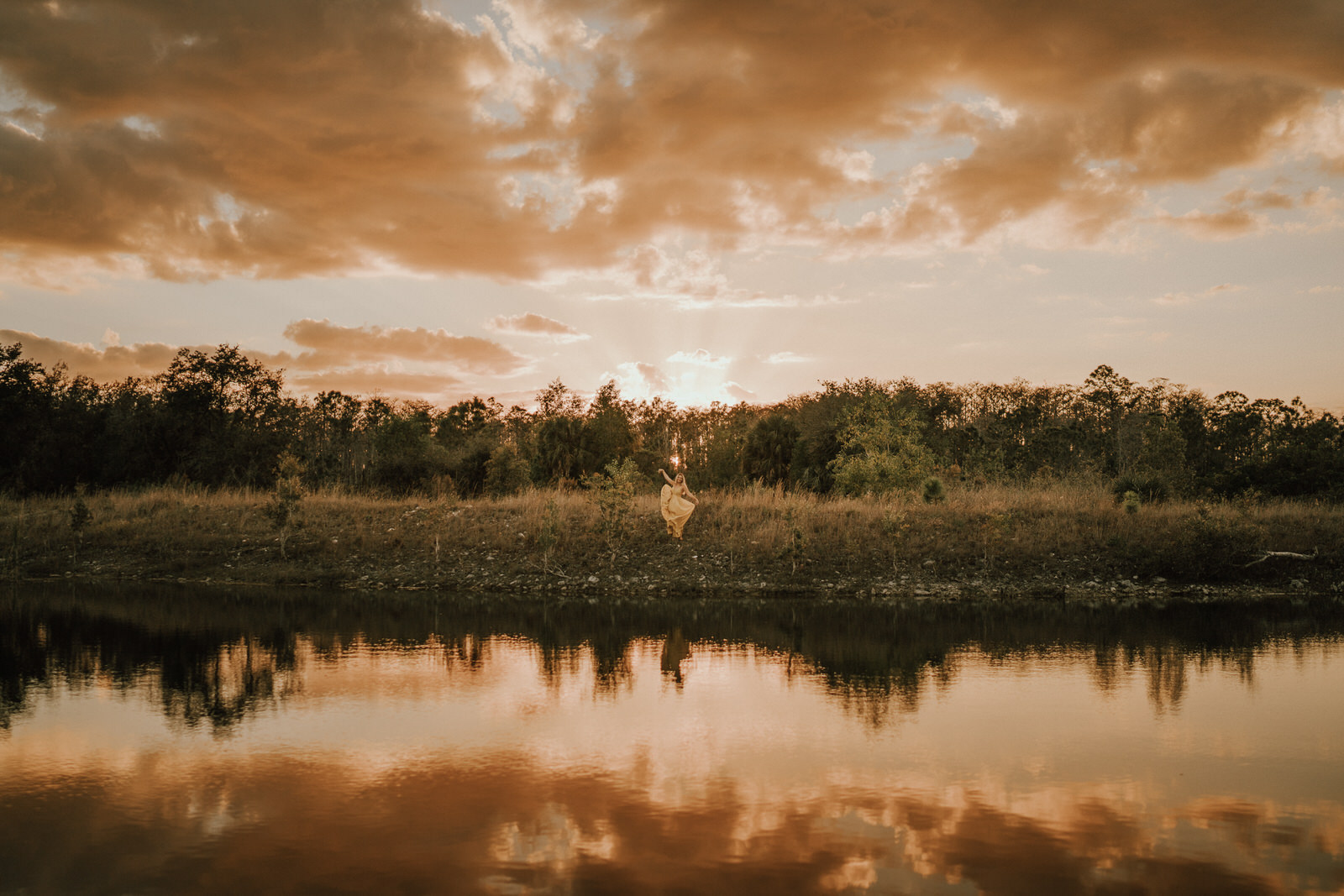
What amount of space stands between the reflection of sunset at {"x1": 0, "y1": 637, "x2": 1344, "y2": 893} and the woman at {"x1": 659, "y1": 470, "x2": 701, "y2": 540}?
1325 centimetres

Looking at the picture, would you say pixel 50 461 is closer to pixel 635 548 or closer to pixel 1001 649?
pixel 635 548

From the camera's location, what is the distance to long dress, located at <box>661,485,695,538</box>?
25.2 m

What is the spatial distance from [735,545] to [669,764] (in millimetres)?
17227

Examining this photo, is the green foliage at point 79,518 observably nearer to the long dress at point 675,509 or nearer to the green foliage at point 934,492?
the long dress at point 675,509

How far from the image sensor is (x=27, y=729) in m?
9.16

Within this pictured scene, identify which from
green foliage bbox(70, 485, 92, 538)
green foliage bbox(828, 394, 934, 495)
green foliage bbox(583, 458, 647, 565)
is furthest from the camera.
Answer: green foliage bbox(828, 394, 934, 495)

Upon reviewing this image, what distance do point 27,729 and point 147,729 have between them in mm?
1255

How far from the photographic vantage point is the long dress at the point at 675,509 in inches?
992

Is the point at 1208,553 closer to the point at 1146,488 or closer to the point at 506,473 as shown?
the point at 1146,488

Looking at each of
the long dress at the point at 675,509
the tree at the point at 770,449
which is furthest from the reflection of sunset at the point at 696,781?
the tree at the point at 770,449

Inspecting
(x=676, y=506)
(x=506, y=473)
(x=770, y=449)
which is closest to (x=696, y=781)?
(x=676, y=506)

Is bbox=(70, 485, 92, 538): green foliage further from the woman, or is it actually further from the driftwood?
the driftwood

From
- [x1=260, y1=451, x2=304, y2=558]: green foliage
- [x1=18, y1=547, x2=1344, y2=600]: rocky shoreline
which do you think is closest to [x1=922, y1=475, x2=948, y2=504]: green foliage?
[x1=18, y1=547, x2=1344, y2=600]: rocky shoreline

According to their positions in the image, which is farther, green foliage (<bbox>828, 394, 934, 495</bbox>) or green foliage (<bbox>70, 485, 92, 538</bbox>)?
green foliage (<bbox>828, 394, 934, 495</bbox>)
